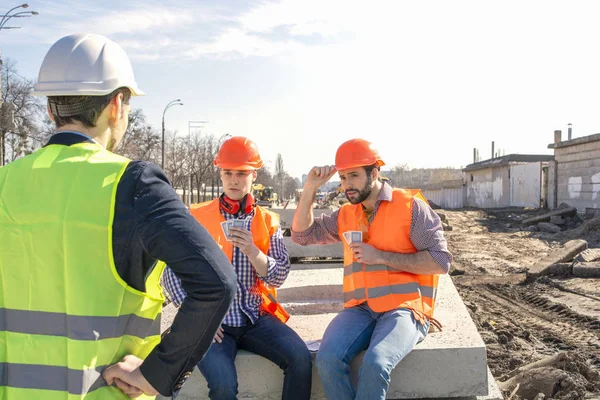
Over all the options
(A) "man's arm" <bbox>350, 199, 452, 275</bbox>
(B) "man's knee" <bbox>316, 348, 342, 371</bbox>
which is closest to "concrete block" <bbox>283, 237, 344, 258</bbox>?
(A) "man's arm" <bbox>350, 199, 452, 275</bbox>

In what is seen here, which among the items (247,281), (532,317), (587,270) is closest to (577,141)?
(587,270)

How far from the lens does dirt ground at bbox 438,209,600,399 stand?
17.4 ft

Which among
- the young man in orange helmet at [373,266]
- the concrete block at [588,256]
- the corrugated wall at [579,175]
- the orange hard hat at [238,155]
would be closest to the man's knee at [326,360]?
the young man in orange helmet at [373,266]

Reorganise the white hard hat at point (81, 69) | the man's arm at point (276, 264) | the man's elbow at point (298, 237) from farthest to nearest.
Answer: the man's elbow at point (298, 237)
the man's arm at point (276, 264)
the white hard hat at point (81, 69)

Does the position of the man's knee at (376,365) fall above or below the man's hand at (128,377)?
below

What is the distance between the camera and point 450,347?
386 centimetres

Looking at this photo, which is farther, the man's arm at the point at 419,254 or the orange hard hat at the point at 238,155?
the orange hard hat at the point at 238,155

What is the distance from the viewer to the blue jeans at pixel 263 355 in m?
3.55

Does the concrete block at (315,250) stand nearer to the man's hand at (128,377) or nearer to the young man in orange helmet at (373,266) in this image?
the young man in orange helmet at (373,266)

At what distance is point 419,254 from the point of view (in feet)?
13.4

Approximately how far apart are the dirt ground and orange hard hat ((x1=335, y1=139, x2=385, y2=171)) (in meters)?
2.45

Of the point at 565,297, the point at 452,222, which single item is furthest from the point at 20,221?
the point at 452,222

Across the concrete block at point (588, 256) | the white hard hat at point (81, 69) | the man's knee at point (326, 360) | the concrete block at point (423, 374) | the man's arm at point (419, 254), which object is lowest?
the concrete block at point (588, 256)

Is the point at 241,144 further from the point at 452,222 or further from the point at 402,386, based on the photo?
the point at 452,222
